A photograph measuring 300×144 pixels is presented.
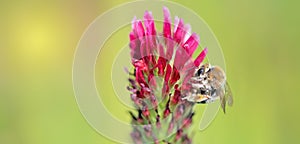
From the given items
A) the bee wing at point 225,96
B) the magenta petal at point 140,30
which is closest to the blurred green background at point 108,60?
the bee wing at point 225,96

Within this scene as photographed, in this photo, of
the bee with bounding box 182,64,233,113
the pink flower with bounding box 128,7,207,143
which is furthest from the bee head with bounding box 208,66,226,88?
the pink flower with bounding box 128,7,207,143

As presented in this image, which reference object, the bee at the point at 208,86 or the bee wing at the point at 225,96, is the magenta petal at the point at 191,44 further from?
the bee wing at the point at 225,96

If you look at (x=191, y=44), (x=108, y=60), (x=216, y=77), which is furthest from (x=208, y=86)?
(x=108, y=60)

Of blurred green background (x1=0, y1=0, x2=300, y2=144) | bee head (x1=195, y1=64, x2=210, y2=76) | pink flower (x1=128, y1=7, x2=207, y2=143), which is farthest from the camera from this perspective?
blurred green background (x1=0, y1=0, x2=300, y2=144)

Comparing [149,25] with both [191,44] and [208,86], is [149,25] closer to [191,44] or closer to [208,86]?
[191,44]

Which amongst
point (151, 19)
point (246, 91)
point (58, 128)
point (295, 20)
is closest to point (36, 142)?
point (58, 128)

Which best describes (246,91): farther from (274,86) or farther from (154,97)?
(154,97)

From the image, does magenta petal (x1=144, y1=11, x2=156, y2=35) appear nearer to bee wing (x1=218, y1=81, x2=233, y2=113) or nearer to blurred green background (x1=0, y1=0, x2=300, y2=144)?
bee wing (x1=218, y1=81, x2=233, y2=113)

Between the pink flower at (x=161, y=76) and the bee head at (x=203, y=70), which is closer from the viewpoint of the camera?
the pink flower at (x=161, y=76)
